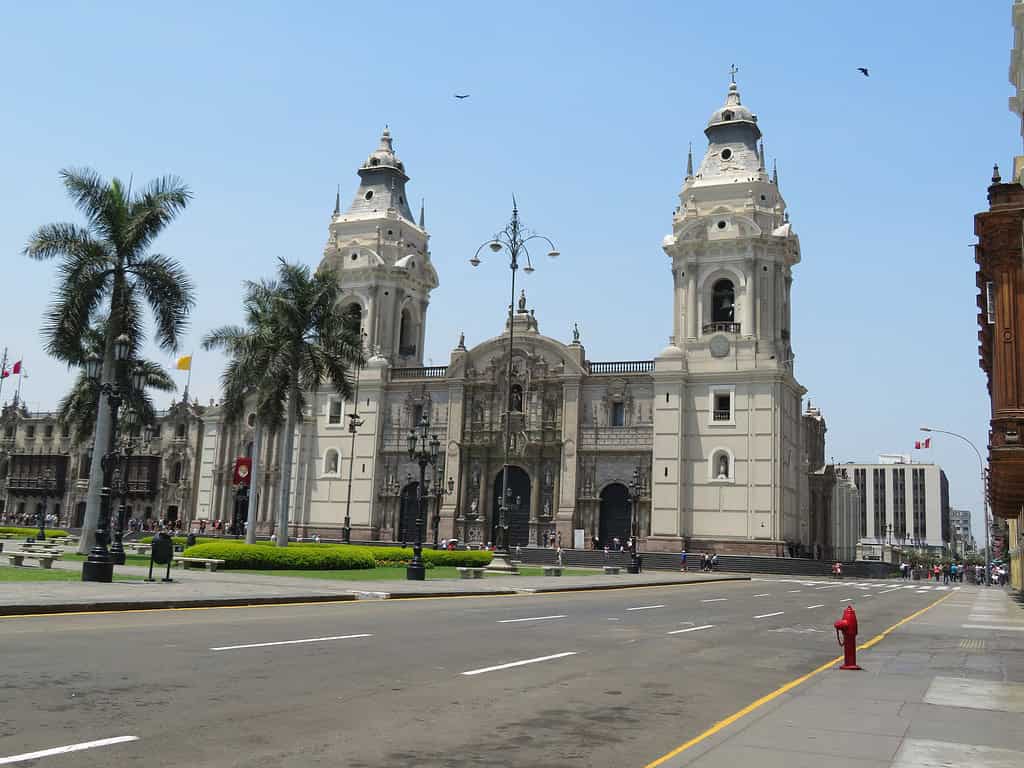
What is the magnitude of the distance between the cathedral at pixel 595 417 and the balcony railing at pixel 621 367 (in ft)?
0.49

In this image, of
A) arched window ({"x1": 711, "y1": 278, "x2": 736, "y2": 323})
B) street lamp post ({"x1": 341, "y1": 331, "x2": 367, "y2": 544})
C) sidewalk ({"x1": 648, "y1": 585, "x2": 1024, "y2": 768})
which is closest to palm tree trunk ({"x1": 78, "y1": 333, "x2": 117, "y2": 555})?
sidewalk ({"x1": 648, "y1": 585, "x2": 1024, "y2": 768})

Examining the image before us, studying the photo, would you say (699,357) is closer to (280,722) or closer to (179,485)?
(179,485)

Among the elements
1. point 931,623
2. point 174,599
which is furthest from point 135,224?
point 931,623

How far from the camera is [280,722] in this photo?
7.35 m

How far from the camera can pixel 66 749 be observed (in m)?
6.15

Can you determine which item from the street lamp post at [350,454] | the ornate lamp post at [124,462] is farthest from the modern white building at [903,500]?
the ornate lamp post at [124,462]

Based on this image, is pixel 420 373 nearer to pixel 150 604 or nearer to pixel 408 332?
pixel 408 332

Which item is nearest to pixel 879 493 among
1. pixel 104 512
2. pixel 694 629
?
pixel 694 629

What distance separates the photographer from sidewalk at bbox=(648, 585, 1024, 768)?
6.52m

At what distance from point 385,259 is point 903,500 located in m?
128

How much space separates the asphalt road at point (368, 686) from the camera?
6641mm

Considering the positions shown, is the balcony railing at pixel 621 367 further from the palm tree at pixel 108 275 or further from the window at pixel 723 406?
the palm tree at pixel 108 275

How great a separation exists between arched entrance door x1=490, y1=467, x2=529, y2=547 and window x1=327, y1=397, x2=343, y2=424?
13520 millimetres

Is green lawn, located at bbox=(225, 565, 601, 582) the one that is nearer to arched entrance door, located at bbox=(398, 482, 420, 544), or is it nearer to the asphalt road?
the asphalt road
